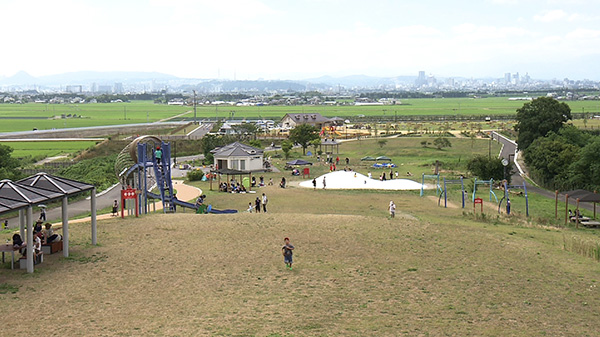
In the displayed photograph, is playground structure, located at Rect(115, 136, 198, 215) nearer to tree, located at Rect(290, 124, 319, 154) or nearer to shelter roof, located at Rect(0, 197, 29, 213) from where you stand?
shelter roof, located at Rect(0, 197, 29, 213)

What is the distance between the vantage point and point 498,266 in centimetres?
1490

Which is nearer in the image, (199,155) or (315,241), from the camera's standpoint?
(315,241)

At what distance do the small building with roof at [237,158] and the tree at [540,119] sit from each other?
70.0 feet

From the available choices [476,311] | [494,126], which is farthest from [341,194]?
[494,126]

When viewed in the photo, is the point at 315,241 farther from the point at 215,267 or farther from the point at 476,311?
the point at 476,311

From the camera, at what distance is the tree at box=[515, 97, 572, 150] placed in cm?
4750

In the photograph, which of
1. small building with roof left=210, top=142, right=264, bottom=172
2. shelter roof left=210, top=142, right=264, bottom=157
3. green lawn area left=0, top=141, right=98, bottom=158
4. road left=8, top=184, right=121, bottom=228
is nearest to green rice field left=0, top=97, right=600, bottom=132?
green lawn area left=0, top=141, right=98, bottom=158

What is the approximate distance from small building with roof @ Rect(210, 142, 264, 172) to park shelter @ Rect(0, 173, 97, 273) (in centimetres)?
2350

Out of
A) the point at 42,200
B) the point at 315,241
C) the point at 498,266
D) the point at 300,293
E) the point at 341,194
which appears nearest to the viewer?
the point at 300,293

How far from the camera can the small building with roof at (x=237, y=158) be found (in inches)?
1565

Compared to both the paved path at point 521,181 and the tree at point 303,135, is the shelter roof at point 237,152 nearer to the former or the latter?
the tree at point 303,135

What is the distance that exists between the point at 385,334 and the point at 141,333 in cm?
393

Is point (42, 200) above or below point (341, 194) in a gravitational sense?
above

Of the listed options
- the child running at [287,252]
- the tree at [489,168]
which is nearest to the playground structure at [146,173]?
the child running at [287,252]
